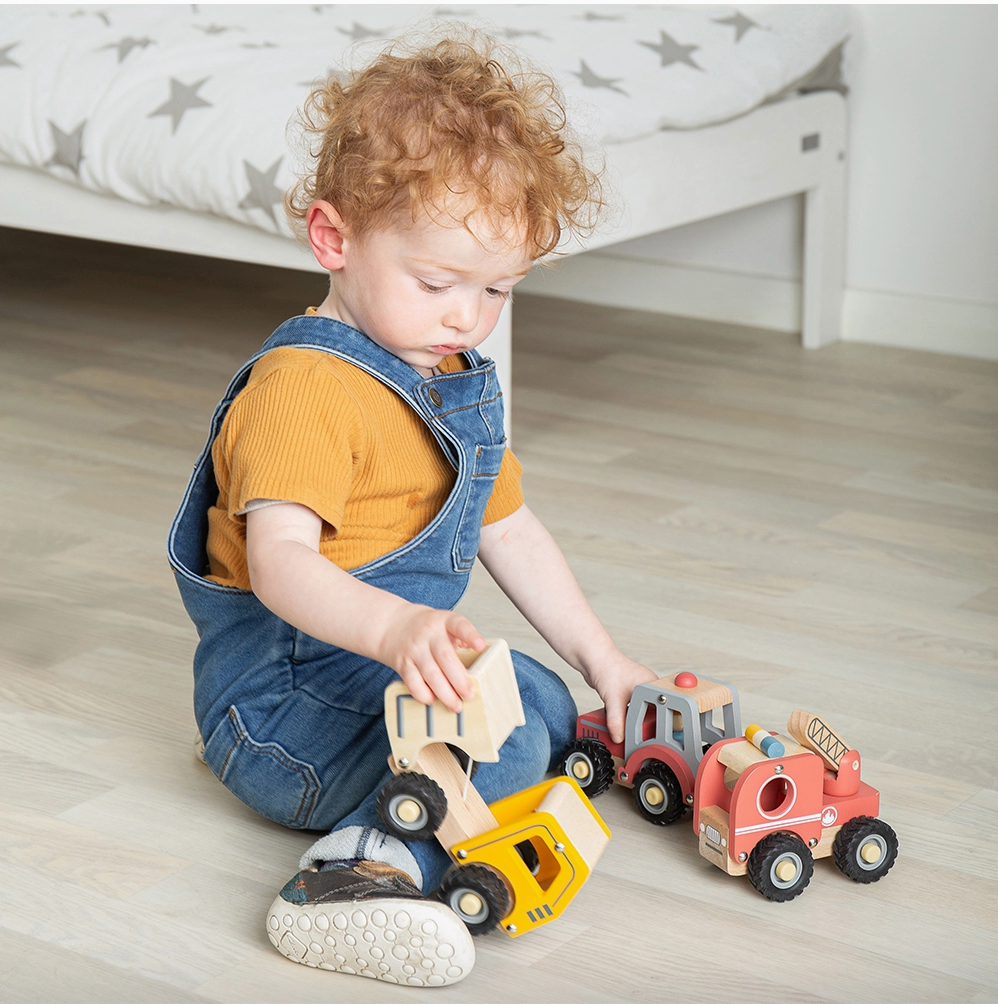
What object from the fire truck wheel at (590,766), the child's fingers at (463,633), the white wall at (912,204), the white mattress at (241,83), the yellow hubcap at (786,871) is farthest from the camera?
the white wall at (912,204)

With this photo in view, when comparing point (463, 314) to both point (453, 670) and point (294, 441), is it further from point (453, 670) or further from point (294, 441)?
point (453, 670)

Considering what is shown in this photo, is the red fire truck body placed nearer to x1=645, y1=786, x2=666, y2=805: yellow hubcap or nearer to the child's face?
x1=645, y1=786, x2=666, y2=805: yellow hubcap

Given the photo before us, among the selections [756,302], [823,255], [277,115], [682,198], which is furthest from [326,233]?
[756,302]

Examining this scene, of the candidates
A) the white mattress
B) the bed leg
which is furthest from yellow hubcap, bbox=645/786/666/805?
the bed leg

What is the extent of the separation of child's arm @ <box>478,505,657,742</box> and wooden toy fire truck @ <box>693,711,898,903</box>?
15 cm

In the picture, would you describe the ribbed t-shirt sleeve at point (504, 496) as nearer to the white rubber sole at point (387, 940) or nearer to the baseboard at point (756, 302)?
the white rubber sole at point (387, 940)

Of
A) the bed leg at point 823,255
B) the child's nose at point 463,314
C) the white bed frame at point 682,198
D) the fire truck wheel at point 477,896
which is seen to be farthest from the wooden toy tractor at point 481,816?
the bed leg at point 823,255

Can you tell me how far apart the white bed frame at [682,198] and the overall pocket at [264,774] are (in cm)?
78

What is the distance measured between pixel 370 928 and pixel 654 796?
25cm

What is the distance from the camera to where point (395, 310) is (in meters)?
0.84

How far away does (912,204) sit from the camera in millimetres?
2166

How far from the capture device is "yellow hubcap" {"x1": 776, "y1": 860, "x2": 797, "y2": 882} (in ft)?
2.67

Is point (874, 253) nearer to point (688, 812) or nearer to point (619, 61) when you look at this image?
point (619, 61)

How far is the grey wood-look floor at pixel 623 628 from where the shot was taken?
2.54 ft
